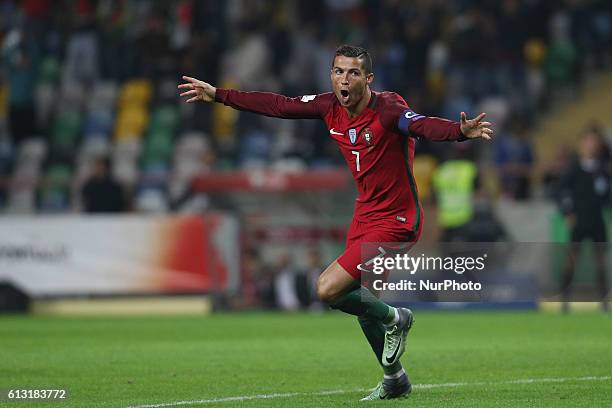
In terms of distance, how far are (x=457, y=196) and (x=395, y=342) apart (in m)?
9.51

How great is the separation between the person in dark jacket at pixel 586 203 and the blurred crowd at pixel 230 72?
3.02 m

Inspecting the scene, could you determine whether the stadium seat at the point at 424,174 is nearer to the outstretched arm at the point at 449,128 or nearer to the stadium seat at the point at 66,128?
the stadium seat at the point at 66,128

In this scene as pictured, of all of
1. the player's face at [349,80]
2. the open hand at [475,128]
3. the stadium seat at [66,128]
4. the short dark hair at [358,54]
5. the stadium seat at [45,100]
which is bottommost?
the open hand at [475,128]

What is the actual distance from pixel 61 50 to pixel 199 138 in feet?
14.7

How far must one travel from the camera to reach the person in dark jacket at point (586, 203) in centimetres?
1684

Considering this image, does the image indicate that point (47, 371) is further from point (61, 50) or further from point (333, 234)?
point (61, 50)

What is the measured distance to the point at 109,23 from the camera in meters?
25.9

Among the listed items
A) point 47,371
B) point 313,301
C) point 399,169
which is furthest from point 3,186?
point 399,169

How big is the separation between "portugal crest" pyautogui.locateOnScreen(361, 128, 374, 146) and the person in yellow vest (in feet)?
30.9

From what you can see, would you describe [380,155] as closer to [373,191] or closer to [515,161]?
[373,191]

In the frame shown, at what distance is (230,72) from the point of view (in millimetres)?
25031

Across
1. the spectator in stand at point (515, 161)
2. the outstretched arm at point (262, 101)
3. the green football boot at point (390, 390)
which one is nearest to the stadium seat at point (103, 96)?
the spectator in stand at point (515, 161)

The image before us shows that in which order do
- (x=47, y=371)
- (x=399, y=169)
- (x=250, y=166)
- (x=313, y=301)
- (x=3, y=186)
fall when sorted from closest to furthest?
(x=399, y=169) → (x=47, y=371) → (x=313, y=301) → (x=3, y=186) → (x=250, y=166)

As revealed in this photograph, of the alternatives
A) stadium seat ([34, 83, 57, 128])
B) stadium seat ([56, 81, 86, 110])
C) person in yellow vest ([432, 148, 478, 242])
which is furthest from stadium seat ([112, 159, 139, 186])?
person in yellow vest ([432, 148, 478, 242])
